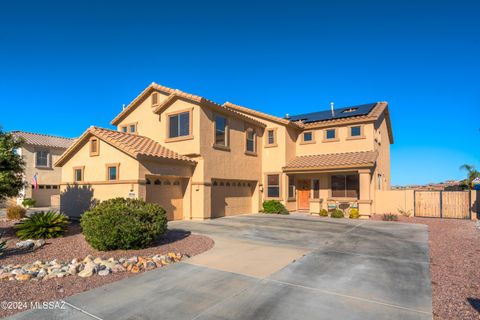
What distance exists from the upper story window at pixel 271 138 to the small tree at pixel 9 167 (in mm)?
15455

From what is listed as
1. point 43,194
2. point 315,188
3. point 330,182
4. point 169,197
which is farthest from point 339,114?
point 43,194

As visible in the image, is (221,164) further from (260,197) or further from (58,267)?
(58,267)

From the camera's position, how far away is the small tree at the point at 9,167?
11.4 meters

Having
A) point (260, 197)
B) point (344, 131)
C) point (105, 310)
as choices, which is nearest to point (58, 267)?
point (105, 310)

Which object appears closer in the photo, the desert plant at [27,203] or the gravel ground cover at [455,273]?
the gravel ground cover at [455,273]

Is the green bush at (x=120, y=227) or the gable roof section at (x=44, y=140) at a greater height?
the gable roof section at (x=44, y=140)

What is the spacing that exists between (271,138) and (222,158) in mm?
5545

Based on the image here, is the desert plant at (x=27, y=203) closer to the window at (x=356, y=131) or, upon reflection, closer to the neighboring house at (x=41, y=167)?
the neighboring house at (x=41, y=167)

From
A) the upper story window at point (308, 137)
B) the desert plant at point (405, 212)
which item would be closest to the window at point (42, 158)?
the upper story window at point (308, 137)

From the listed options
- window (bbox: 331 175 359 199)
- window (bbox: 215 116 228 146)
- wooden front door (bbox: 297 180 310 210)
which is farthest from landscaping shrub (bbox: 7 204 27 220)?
window (bbox: 331 175 359 199)

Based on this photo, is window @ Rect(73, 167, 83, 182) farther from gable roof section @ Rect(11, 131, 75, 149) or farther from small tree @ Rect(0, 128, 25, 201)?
gable roof section @ Rect(11, 131, 75, 149)

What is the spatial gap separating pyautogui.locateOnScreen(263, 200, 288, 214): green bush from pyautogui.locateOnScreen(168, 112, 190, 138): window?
7.83 metres

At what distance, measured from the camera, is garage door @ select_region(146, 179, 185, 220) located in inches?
627

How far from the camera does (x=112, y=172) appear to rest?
1628cm
